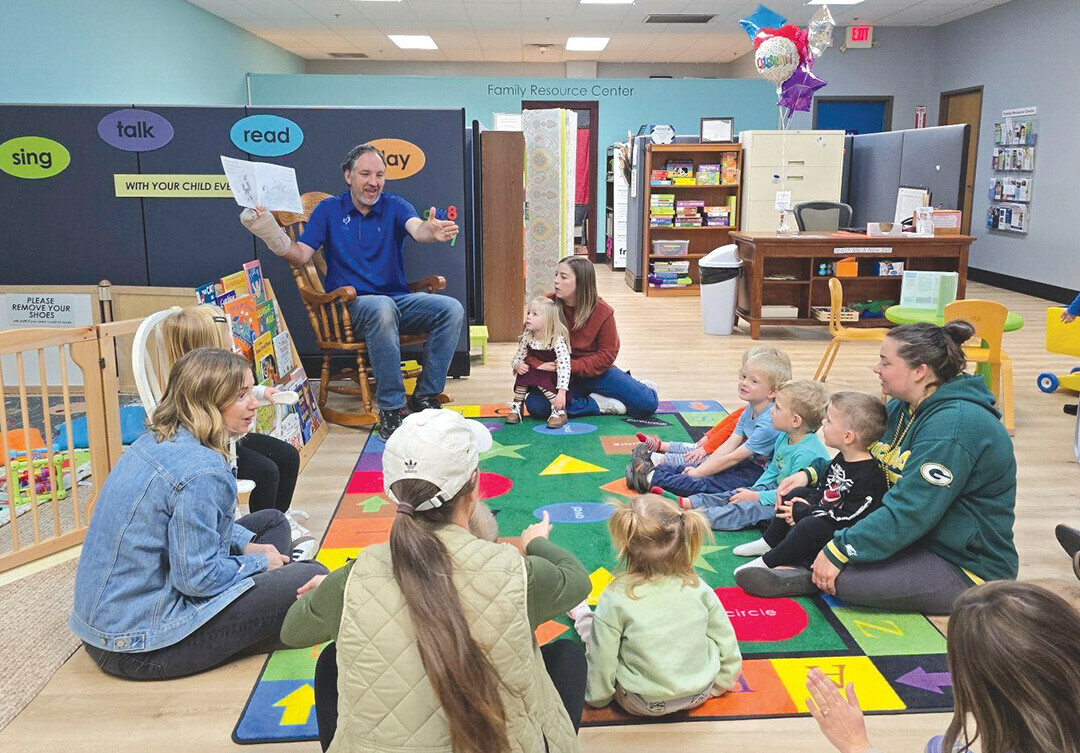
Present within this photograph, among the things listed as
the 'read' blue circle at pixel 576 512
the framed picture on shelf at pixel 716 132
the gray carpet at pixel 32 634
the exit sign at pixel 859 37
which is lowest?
the gray carpet at pixel 32 634

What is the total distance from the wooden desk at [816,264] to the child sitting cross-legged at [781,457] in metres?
3.92

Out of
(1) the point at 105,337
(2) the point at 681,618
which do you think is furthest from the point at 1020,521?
(1) the point at 105,337

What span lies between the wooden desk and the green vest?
5.91 m

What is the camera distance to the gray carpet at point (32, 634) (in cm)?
220

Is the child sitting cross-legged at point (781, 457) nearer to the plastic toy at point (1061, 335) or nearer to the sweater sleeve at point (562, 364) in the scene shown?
the sweater sleeve at point (562, 364)

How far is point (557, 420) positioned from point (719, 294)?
318 centimetres

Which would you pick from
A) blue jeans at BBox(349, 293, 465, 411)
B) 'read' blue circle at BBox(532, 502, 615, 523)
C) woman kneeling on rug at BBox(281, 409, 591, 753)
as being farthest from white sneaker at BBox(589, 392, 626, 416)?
woman kneeling on rug at BBox(281, 409, 591, 753)

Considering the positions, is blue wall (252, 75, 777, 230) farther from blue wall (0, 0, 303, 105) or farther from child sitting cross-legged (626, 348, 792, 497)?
child sitting cross-legged (626, 348, 792, 497)

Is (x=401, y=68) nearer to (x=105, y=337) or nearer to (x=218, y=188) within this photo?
(x=218, y=188)

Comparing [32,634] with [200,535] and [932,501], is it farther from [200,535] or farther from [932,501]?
[932,501]

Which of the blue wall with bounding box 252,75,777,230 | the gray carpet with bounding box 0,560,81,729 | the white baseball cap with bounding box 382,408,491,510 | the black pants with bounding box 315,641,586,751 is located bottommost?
the gray carpet with bounding box 0,560,81,729

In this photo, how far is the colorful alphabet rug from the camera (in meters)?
2.10

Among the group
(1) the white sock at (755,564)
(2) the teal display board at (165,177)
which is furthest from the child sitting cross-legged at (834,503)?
(2) the teal display board at (165,177)

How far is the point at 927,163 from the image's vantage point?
8.47 m
